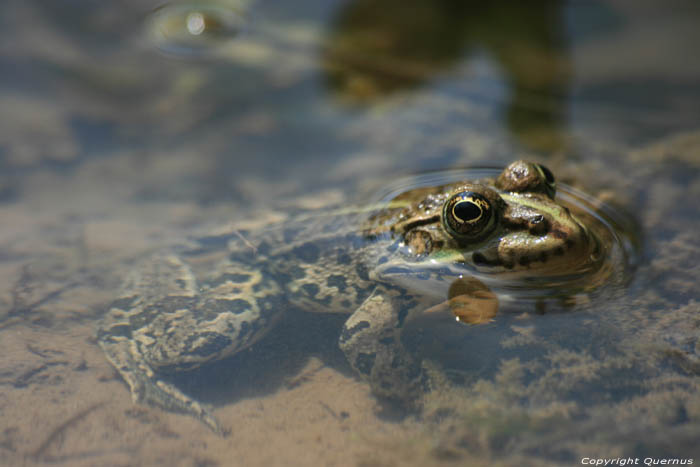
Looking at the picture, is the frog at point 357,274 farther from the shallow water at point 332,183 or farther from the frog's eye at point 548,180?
the shallow water at point 332,183

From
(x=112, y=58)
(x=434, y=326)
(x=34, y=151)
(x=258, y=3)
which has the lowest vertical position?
(x=434, y=326)

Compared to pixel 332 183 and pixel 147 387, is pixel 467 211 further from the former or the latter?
pixel 147 387

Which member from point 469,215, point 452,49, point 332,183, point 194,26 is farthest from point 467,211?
point 194,26

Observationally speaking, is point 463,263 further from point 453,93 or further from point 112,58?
point 112,58

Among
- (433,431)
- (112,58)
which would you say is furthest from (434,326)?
(112,58)

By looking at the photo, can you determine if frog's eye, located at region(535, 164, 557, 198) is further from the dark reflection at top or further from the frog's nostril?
the dark reflection at top

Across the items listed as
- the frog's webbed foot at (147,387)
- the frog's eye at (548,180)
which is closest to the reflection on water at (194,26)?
the frog's webbed foot at (147,387)

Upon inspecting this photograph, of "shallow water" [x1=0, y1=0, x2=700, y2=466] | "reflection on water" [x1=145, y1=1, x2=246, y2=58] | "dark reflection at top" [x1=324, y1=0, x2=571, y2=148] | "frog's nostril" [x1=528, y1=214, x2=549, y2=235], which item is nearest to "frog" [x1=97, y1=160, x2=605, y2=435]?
"frog's nostril" [x1=528, y1=214, x2=549, y2=235]

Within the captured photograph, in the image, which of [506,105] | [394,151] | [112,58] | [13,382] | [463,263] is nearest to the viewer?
[13,382]
